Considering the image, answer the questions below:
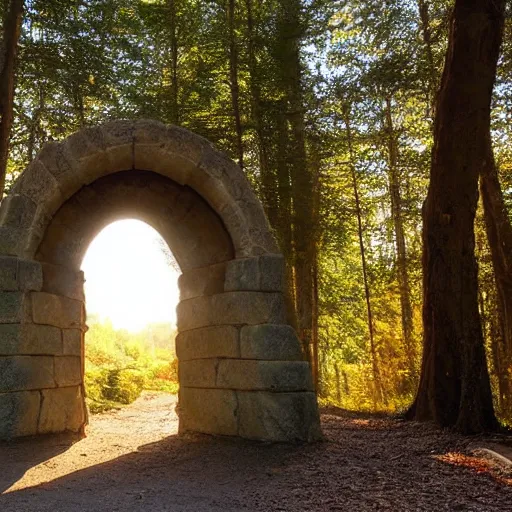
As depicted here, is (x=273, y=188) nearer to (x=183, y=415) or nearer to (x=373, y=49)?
(x=373, y=49)

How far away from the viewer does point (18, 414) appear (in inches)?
218

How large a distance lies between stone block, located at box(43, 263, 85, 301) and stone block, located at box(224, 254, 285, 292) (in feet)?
6.41

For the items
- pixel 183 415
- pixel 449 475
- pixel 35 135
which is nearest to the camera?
pixel 449 475

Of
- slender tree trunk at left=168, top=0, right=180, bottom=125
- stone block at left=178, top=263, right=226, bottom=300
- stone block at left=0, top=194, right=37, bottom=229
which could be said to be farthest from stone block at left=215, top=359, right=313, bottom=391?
slender tree trunk at left=168, top=0, right=180, bottom=125

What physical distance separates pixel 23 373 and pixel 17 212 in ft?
5.67

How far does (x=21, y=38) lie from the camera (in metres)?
10.6

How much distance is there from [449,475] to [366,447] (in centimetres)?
138

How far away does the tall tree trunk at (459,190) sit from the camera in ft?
21.8

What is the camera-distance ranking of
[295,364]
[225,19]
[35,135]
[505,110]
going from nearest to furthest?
[295,364]
[505,110]
[35,135]
[225,19]

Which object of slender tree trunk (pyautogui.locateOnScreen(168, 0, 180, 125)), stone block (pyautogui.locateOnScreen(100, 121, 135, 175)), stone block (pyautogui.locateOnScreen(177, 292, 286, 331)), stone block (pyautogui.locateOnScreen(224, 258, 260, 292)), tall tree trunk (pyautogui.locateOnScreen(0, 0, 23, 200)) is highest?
slender tree trunk (pyautogui.locateOnScreen(168, 0, 180, 125))

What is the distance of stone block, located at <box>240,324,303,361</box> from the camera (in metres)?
5.68

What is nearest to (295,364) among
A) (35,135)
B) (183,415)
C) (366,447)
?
(366,447)

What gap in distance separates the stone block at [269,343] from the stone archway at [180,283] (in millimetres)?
11

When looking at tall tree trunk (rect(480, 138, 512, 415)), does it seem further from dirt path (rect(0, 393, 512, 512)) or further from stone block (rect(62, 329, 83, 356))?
stone block (rect(62, 329, 83, 356))
